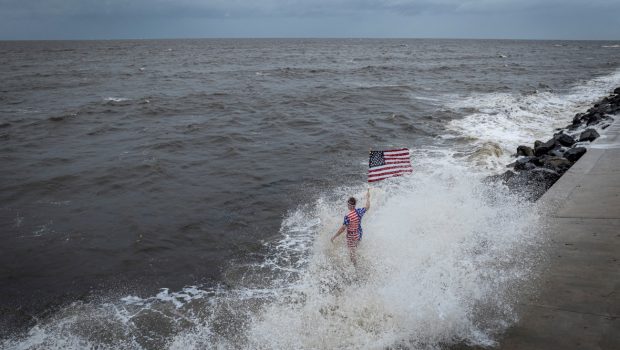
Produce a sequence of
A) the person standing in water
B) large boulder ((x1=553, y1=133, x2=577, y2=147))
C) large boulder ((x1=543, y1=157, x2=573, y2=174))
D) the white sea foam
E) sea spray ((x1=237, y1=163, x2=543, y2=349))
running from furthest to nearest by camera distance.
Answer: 1. the white sea foam
2. large boulder ((x1=553, y1=133, x2=577, y2=147))
3. large boulder ((x1=543, y1=157, x2=573, y2=174))
4. the person standing in water
5. sea spray ((x1=237, y1=163, x2=543, y2=349))

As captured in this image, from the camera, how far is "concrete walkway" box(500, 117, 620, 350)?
6117 mm

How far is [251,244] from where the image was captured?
11.0 m

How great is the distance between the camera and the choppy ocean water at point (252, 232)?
7520 millimetres

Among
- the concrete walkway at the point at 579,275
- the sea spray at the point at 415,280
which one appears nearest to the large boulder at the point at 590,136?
the concrete walkway at the point at 579,275

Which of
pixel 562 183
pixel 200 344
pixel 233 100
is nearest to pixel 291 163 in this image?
pixel 562 183

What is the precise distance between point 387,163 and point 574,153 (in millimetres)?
7896

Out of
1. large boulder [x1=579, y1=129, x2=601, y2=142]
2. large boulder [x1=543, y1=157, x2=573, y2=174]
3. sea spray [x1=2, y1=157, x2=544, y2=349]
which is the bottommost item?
sea spray [x1=2, y1=157, x2=544, y2=349]

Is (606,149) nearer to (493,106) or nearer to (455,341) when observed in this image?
(455,341)

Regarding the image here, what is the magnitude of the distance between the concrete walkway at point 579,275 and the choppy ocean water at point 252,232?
0.38 meters

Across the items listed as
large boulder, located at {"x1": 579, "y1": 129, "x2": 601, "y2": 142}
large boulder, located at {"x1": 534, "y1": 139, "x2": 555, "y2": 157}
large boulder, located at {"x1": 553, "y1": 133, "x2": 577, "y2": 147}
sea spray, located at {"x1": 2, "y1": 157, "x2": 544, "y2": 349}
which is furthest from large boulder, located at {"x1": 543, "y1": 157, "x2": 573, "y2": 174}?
large boulder, located at {"x1": 579, "y1": 129, "x2": 601, "y2": 142}

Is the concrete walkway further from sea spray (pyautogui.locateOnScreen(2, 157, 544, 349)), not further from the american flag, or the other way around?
the american flag

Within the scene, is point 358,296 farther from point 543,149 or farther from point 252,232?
point 543,149

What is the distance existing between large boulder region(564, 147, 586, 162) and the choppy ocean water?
2404mm

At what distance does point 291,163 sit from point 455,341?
38.1 feet
